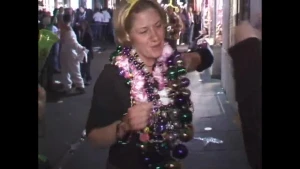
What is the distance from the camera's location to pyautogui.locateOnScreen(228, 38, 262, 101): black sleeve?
256 centimetres

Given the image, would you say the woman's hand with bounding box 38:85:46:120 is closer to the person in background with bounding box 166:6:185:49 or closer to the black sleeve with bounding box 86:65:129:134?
the black sleeve with bounding box 86:65:129:134

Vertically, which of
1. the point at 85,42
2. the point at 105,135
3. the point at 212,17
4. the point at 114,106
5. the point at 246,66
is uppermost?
the point at 212,17

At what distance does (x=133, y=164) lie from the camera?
8.54ft

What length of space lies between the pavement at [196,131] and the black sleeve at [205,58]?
27 millimetres

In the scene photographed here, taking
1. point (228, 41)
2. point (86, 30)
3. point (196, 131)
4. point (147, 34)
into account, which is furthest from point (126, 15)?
point (196, 131)

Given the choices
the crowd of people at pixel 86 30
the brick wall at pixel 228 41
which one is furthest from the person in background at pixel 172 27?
the brick wall at pixel 228 41

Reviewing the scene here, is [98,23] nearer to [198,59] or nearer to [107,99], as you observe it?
[107,99]

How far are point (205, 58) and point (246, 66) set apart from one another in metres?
0.18

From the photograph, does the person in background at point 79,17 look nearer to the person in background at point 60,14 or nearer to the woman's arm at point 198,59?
the person in background at point 60,14

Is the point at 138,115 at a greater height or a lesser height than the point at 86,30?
lesser

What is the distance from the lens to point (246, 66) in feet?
8.52
